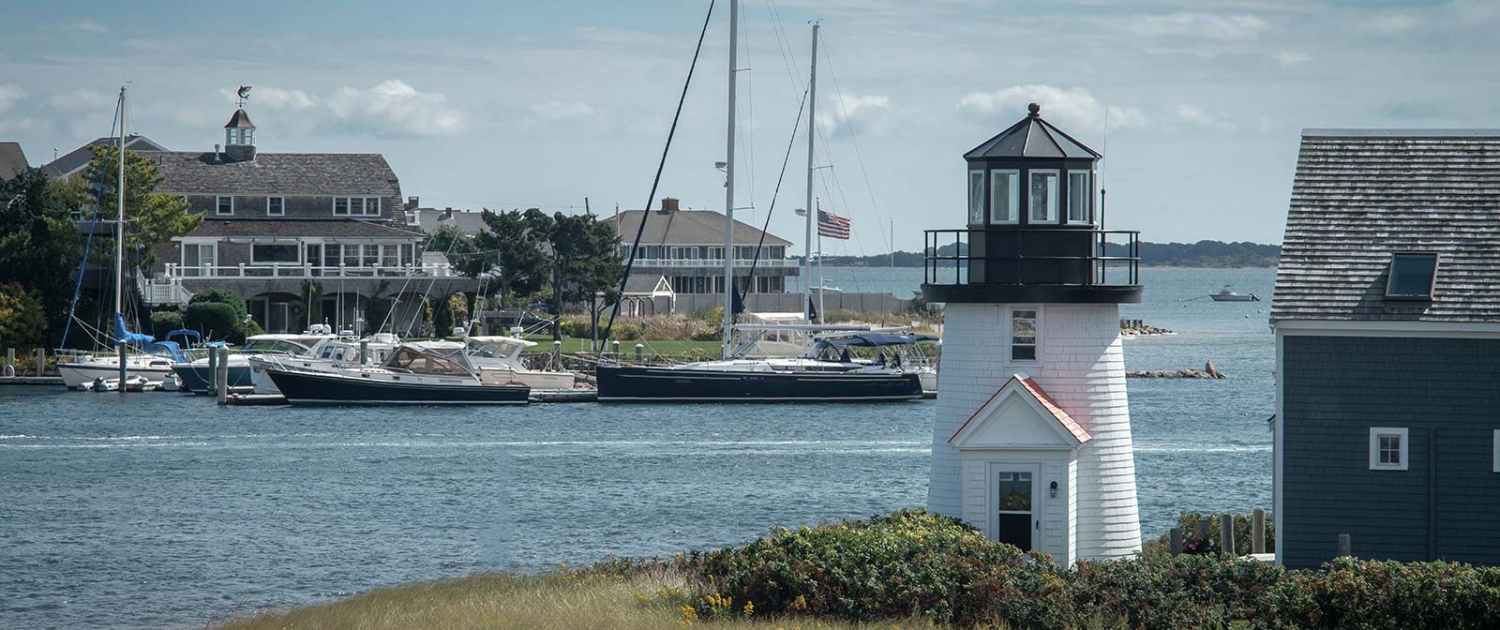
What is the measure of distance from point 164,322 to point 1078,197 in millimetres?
53232

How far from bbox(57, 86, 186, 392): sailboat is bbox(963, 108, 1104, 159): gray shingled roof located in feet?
153

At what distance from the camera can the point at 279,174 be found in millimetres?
81875

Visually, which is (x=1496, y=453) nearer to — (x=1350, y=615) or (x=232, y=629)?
(x=1350, y=615)

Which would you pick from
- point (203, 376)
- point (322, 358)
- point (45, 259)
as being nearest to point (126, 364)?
point (203, 376)

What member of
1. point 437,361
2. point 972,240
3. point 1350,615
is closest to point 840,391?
point 437,361

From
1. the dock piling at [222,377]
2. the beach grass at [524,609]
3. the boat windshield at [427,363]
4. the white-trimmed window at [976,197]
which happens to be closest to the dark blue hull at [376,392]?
the boat windshield at [427,363]

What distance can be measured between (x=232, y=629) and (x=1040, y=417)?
34.5 ft

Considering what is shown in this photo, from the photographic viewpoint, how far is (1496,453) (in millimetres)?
19797

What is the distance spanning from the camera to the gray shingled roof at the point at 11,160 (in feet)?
287

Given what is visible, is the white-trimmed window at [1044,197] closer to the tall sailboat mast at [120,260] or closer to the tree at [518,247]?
the tall sailboat mast at [120,260]

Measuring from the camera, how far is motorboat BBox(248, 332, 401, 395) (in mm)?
56562

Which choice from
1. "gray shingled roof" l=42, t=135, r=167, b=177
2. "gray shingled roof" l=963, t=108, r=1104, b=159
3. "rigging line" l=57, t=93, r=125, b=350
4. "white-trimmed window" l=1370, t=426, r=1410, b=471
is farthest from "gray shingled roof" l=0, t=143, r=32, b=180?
"white-trimmed window" l=1370, t=426, r=1410, b=471

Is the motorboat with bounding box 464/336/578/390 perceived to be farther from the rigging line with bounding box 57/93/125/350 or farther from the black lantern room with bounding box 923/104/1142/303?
the black lantern room with bounding box 923/104/1142/303

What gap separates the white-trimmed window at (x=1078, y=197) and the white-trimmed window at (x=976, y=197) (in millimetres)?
1129
